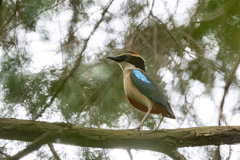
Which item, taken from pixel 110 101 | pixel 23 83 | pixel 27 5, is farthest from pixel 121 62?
pixel 27 5

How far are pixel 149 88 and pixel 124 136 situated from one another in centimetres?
86

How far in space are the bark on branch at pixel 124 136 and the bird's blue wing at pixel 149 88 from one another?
1.49ft

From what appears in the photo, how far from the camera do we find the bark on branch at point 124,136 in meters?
2.70

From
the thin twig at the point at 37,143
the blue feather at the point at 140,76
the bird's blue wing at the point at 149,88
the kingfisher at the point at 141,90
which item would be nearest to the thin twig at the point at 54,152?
the thin twig at the point at 37,143

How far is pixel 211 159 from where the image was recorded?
3289mm

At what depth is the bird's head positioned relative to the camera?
344 cm

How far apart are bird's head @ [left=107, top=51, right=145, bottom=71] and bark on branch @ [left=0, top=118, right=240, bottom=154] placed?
0.98 m

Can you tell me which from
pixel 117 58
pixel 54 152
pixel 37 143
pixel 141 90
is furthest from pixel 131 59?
pixel 37 143

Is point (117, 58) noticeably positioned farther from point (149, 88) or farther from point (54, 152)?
point (54, 152)

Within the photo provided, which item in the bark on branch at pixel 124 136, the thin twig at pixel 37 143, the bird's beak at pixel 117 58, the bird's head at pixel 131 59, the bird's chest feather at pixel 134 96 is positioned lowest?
the thin twig at pixel 37 143

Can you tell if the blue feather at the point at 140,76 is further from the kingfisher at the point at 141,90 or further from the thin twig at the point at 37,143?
the thin twig at the point at 37,143

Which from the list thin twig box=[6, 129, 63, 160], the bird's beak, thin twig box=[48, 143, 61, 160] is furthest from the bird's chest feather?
thin twig box=[48, 143, 61, 160]

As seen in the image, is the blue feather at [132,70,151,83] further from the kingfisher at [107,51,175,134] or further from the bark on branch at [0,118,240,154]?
the bark on branch at [0,118,240,154]

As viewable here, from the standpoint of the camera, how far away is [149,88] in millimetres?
3590
